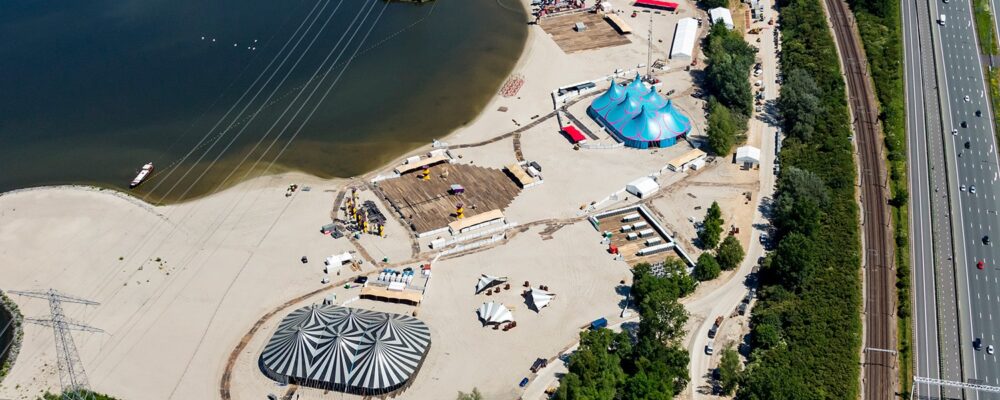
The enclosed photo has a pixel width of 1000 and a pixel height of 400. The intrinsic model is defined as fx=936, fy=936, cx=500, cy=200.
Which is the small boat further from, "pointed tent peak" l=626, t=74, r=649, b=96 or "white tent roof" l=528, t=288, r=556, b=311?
"pointed tent peak" l=626, t=74, r=649, b=96

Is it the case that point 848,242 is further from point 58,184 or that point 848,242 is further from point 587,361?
point 58,184

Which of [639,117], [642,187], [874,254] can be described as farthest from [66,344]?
[874,254]

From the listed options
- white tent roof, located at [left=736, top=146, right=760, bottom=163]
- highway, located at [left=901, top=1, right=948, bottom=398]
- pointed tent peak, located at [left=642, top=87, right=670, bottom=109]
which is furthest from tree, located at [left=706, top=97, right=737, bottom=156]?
highway, located at [left=901, top=1, right=948, bottom=398]

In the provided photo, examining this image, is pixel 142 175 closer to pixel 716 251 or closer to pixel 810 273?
pixel 716 251

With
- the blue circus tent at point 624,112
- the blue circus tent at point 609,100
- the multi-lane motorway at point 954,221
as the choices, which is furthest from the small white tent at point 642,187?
the multi-lane motorway at point 954,221

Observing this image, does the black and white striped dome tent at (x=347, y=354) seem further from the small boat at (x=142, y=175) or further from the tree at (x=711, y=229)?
the small boat at (x=142, y=175)
